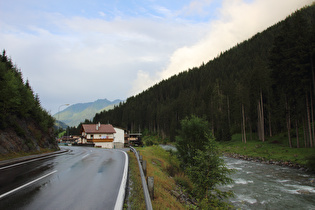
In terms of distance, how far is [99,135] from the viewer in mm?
69875

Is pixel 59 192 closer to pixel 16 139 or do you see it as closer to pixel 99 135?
pixel 16 139

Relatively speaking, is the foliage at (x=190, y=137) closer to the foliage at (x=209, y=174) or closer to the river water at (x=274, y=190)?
the river water at (x=274, y=190)

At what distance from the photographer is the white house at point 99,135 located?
6894cm

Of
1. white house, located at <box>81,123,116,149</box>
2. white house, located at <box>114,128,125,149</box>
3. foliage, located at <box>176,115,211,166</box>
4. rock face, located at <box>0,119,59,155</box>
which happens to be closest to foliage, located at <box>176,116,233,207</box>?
foliage, located at <box>176,115,211,166</box>

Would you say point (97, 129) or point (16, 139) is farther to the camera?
point (97, 129)

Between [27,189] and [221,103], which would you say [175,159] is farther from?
[221,103]

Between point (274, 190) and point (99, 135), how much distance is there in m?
62.4

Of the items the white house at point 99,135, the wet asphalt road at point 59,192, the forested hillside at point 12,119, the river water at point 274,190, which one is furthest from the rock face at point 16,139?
the white house at point 99,135

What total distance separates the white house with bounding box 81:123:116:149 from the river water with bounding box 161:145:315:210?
5691 cm

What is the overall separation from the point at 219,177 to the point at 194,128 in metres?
9.38

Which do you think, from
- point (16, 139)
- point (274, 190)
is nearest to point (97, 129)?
point (16, 139)

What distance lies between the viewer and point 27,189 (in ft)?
24.5

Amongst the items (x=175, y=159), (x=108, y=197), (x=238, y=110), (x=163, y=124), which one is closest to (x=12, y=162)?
(x=108, y=197)

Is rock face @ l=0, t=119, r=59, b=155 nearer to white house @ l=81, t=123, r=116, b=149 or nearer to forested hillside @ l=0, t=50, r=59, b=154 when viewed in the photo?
forested hillside @ l=0, t=50, r=59, b=154
